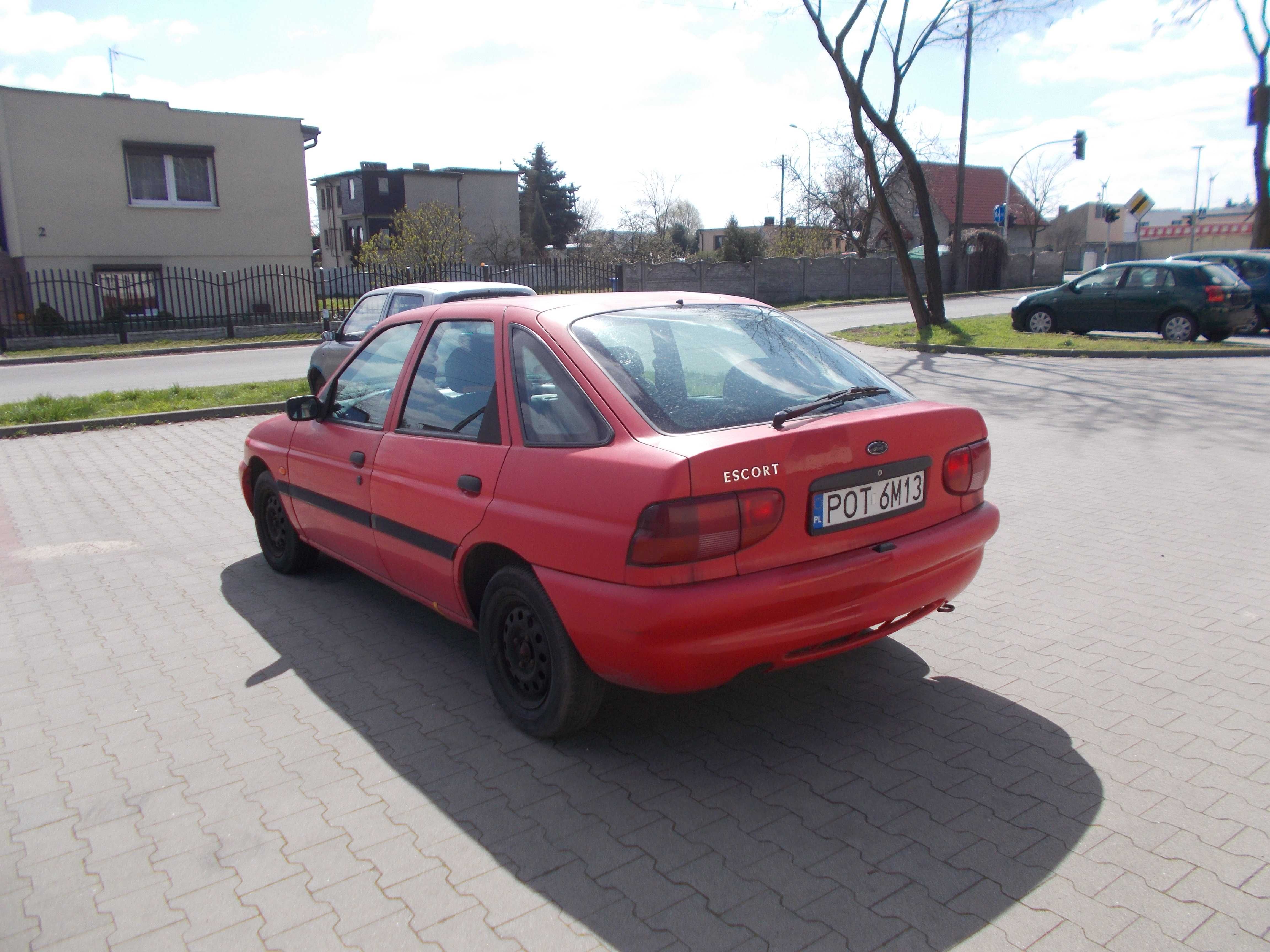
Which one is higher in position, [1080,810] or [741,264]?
[741,264]

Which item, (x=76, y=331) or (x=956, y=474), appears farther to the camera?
(x=76, y=331)

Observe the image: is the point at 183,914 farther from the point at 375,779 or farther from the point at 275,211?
the point at 275,211

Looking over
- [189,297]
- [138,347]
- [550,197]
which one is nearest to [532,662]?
[138,347]

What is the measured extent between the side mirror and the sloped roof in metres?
61.1

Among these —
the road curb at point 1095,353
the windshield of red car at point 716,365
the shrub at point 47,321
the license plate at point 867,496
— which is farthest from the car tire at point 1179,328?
the shrub at point 47,321

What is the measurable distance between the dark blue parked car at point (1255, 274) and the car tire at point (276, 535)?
1857 cm

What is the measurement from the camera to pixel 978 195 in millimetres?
70500

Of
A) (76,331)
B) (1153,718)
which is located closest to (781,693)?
(1153,718)

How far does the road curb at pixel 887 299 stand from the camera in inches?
1254

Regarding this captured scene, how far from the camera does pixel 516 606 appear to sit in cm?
353

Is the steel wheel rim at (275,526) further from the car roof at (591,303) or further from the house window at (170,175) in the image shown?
the house window at (170,175)

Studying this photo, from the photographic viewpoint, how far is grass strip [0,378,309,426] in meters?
11.1

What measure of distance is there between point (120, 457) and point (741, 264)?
27007mm

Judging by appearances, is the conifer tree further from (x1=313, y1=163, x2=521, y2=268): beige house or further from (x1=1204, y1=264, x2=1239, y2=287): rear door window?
(x1=1204, y1=264, x2=1239, y2=287): rear door window
